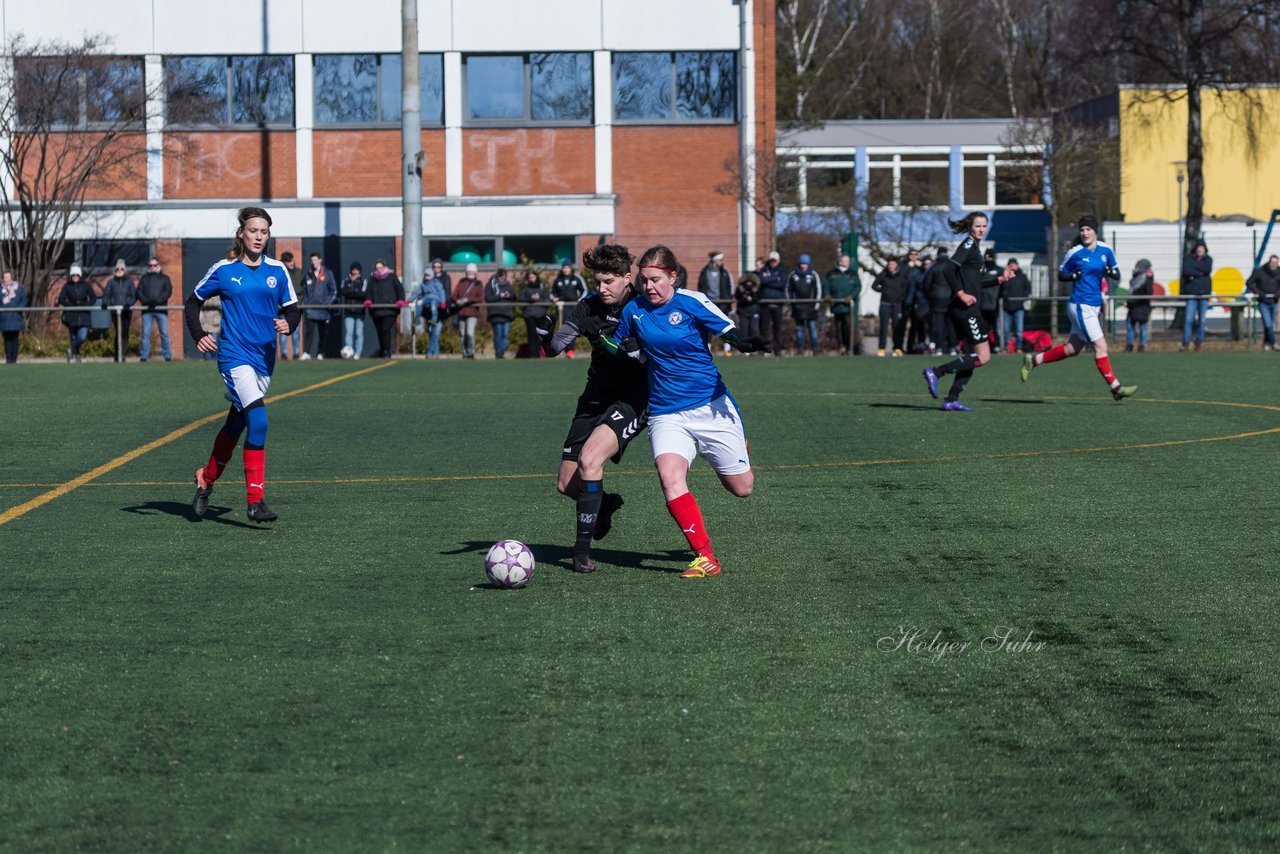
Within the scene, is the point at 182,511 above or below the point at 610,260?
below

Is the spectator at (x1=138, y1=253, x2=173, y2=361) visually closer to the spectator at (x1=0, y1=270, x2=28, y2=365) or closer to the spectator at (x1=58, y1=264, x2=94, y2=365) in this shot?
the spectator at (x1=58, y1=264, x2=94, y2=365)

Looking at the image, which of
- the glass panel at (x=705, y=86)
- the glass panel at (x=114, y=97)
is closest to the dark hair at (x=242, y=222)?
the glass panel at (x=114, y=97)

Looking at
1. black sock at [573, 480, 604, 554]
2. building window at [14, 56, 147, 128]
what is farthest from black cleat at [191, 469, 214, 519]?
building window at [14, 56, 147, 128]

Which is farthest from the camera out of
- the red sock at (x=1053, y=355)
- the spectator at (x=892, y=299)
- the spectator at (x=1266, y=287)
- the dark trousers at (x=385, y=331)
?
the dark trousers at (x=385, y=331)

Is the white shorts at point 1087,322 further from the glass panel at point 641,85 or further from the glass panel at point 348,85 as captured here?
the glass panel at point 348,85

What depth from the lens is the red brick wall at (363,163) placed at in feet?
131

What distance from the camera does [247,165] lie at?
1576 inches

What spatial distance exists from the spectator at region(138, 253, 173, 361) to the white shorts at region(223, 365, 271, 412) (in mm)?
19981

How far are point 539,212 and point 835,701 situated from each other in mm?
34056

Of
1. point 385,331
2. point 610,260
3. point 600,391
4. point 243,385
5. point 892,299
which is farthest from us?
point 385,331

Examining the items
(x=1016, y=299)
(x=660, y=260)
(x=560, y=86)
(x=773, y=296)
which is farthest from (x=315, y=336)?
(x=660, y=260)

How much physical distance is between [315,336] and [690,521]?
80.8 feet

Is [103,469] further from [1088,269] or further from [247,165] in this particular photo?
[247,165]

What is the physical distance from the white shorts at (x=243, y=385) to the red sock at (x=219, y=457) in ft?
0.89
